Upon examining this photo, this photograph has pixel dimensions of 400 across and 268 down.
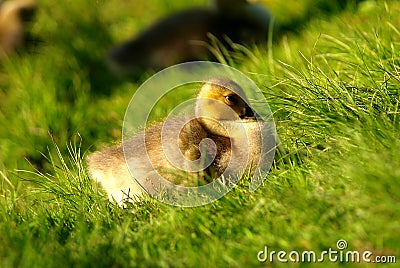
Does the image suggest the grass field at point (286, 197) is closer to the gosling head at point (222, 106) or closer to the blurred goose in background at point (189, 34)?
the gosling head at point (222, 106)

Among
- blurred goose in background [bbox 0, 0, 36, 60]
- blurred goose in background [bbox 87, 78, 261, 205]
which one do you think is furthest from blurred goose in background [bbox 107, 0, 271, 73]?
blurred goose in background [bbox 87, 78, 261, 205]

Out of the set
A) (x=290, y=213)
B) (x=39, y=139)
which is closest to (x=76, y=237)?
(x=290, y=213)

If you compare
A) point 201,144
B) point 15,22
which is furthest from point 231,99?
point 15,22

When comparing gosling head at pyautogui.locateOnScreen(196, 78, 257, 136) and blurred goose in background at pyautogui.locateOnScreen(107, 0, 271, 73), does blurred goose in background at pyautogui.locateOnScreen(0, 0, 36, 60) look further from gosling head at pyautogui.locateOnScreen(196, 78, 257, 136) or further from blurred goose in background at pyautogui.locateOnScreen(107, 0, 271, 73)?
gosling head at pyautogui.locateOnScreen(196, 78, 257, 136)

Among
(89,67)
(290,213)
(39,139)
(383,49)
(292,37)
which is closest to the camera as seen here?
(290,213)

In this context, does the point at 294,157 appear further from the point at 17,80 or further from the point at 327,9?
the point at 17,80

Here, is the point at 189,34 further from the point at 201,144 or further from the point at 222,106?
the point at 201,144

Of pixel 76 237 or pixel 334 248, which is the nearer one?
pixel 334 248

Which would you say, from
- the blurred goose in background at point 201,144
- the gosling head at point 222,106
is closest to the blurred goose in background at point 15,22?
the blurred goose in background at point 201,144
